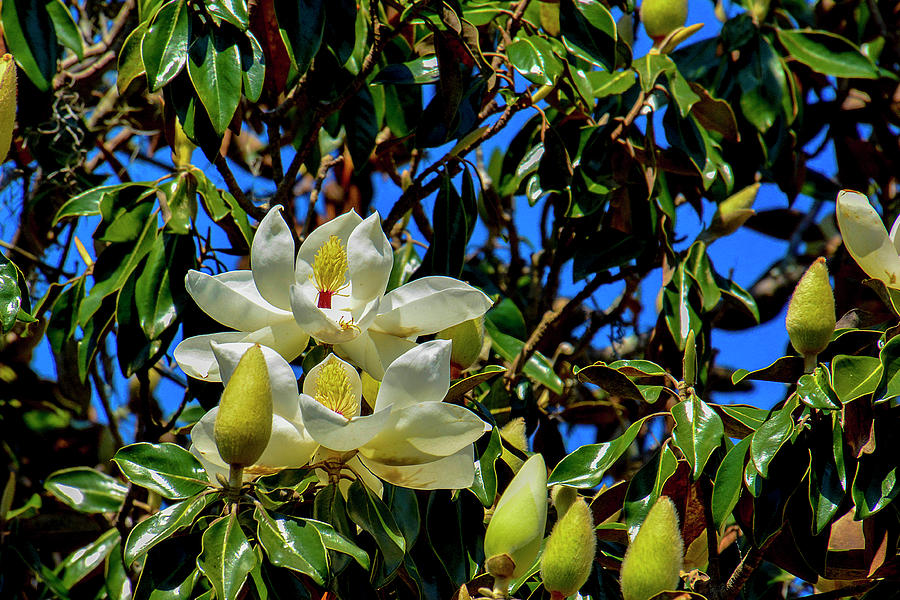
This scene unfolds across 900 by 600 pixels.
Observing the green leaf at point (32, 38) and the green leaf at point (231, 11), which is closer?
the green leaf at point (231, 11)

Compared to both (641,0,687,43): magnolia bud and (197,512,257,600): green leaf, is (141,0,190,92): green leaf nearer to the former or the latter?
(197,512,257,600): green leaf

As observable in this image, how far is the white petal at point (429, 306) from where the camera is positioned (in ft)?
3.97

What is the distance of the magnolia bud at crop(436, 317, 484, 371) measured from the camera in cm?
133

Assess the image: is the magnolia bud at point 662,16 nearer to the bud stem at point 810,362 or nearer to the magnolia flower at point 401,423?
the bud stem at point 810,362

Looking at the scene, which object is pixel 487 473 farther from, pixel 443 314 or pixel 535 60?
pixel 535 60

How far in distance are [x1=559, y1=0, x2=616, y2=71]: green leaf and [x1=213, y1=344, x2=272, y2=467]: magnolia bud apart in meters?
1.02

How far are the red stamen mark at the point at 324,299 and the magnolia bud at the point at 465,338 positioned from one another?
165 mm

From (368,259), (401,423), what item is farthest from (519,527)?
(368,259)

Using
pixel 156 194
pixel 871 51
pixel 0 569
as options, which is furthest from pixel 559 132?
pixel 0 569

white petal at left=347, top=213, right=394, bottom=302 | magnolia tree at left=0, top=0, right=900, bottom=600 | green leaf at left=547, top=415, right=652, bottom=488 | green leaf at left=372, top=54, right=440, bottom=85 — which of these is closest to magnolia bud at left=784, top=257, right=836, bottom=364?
magnolia tree at left=0, top=0, right=900, bottom=600

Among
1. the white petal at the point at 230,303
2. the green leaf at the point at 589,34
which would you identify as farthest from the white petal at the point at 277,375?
the green leaf at the point at 589,34

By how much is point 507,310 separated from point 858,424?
85 cm

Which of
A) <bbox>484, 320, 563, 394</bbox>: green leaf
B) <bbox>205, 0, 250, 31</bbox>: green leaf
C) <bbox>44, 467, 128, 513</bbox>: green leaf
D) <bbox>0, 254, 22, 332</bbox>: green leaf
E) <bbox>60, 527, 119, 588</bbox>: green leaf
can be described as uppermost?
<bbox>205, 0, 250, 31</bbox>: green leaf

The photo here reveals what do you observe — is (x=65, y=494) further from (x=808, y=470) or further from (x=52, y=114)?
(x=808, y=470)
